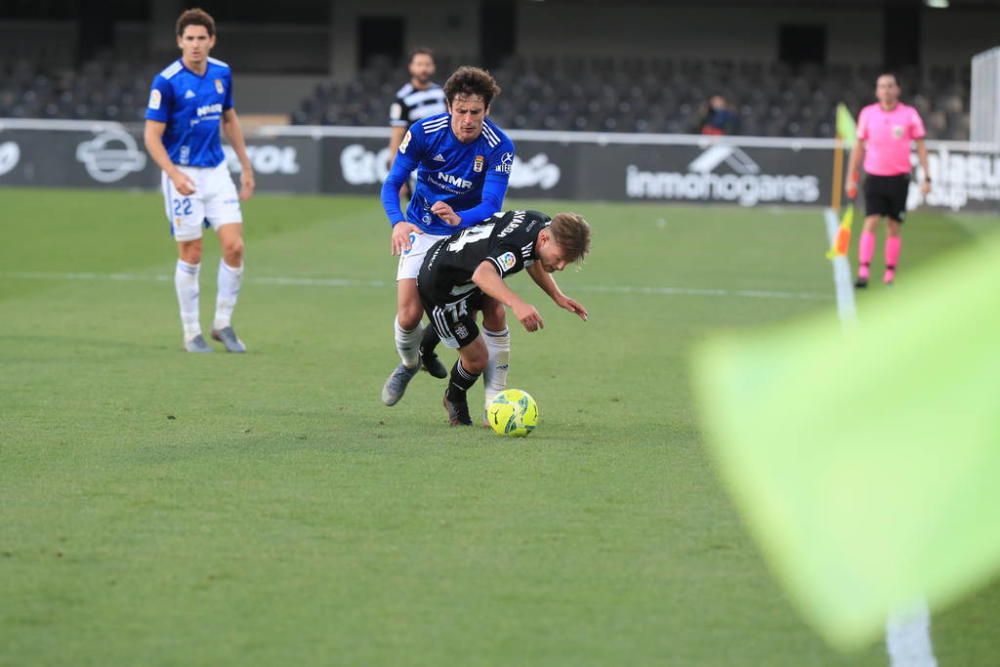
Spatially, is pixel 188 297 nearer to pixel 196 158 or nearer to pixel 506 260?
pixel 196 158

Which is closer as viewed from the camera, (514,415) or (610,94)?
→ (514,415)

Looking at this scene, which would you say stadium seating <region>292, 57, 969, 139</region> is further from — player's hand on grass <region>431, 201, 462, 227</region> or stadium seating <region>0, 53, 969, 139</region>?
player's hand on grass <region>431, 201, 462, 227</region>

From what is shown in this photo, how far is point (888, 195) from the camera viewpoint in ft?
51.0

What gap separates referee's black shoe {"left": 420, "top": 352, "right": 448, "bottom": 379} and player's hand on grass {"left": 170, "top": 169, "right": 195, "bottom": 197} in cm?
230

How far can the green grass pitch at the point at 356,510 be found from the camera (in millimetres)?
4434

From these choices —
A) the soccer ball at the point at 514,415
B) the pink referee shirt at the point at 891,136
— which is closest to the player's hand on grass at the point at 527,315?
the soccer ball at the point at 514,415

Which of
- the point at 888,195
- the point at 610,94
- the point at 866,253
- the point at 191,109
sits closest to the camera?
the point at 191,109

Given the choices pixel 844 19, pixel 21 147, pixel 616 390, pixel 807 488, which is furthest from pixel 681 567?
pixel 844 19

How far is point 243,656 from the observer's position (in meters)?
4.24

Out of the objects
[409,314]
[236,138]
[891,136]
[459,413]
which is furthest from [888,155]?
[459,413]

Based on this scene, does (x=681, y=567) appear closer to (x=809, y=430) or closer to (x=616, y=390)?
(x=809, y=430)

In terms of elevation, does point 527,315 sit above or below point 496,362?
above

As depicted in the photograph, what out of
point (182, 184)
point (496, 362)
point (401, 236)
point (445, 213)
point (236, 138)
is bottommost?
point (496, 362)

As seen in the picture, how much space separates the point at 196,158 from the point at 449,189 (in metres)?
2.98
